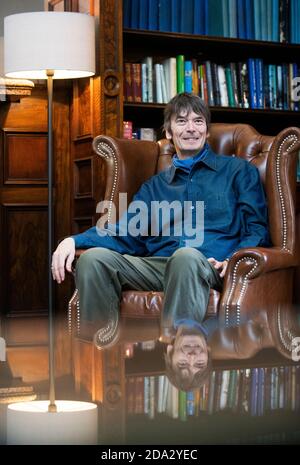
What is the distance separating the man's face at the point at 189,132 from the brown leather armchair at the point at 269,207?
21 cm

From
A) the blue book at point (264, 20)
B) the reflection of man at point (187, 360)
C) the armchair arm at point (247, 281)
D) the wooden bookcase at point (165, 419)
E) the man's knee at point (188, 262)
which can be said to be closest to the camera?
the wooden bookcase at point (165, 419)

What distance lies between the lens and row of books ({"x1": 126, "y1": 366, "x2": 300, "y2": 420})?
1.04 meters

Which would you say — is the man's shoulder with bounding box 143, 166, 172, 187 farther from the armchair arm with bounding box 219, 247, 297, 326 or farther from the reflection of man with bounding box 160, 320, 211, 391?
the reflection of man with bounding box 160, 320, 211, 391

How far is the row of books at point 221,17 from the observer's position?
4.48m

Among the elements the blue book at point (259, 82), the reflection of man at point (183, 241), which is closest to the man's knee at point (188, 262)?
the reflection of man at point (183, 241)

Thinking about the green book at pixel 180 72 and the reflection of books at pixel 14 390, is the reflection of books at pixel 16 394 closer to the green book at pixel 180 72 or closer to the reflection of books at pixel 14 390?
the reflection of books at pixel 14 390

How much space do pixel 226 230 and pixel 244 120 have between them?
1.67 m

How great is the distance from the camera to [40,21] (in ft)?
13.1

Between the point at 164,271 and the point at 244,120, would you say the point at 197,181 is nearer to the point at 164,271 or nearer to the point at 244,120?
the point at 164,271

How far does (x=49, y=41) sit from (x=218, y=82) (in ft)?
3.51

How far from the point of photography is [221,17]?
463 centimetres

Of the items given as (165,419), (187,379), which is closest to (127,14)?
(187,379)

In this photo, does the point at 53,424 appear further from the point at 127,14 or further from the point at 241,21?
the point at 241,21

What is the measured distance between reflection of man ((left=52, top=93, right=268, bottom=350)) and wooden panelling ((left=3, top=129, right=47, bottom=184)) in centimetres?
133
